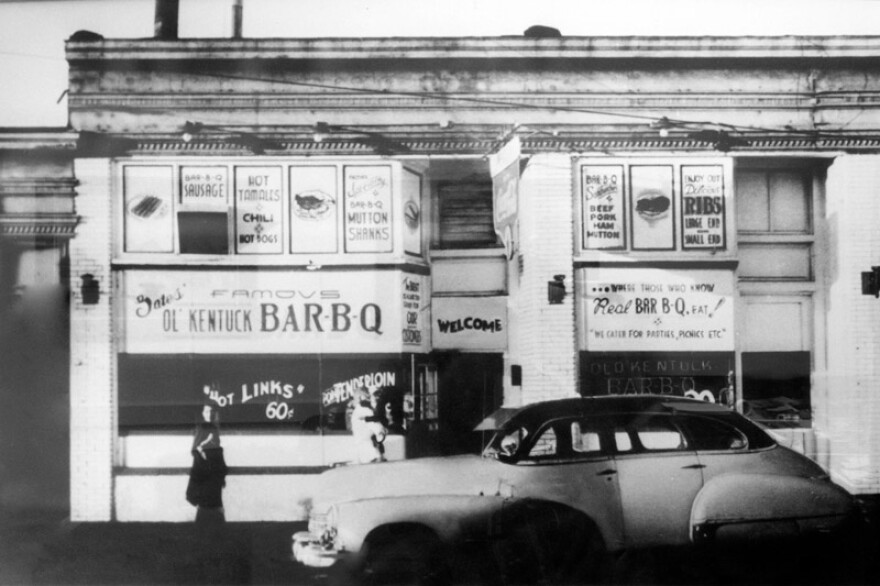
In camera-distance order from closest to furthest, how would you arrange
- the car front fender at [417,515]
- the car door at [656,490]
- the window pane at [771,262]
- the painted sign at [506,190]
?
the car front fender at [417,515] < the car door at [656,490] < the painted sign at [506,190] < the window pane at [771,262]

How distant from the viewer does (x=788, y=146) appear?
629 centimetres

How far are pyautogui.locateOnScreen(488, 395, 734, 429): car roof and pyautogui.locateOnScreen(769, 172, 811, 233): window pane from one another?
1.56 metres

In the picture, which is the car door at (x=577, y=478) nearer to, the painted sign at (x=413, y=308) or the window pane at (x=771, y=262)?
the painted sign at (x=413, y=308)

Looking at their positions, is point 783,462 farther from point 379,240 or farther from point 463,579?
point 379,240

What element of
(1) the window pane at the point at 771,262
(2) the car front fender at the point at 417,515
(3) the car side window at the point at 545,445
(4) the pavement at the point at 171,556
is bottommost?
(4) the pavement at the point at 171,556

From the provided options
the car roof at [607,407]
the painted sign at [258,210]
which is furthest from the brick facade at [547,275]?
the painted sign at [258,210]

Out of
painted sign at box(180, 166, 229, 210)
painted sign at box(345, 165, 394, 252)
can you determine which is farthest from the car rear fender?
painted sign at box(180, 166, 229, 210)

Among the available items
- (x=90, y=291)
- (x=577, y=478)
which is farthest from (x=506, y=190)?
(x=90, y=291)

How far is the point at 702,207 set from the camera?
6242 millimetres

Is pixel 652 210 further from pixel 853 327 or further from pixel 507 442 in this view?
pixel 507 442

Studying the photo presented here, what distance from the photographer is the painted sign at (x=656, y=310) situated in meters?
6.18

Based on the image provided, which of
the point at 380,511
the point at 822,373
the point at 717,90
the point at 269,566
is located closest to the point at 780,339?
the point at 822,373

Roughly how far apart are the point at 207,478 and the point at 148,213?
6.63 feet

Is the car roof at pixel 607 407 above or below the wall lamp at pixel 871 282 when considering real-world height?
below
